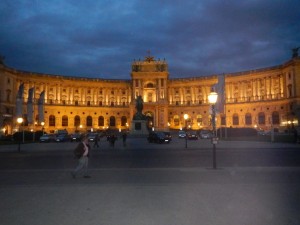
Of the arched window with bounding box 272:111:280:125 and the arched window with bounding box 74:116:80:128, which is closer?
the arched window with bounding box 272:111:280:125

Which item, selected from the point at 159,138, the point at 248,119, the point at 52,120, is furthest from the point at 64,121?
the point at 159,138

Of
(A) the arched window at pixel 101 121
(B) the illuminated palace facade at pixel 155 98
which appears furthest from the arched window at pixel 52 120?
(A) the arched window at pixel 101 121

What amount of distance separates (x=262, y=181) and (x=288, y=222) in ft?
18.1

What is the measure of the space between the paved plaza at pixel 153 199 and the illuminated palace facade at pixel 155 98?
85.6 metres

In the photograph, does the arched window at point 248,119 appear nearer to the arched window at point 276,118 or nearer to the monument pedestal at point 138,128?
the arched window at point 276,118

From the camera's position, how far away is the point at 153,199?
988cm

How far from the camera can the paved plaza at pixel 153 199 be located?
7.89m

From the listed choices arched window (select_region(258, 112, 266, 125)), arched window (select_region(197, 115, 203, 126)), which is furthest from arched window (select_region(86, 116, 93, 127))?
arched window (select_region(258, 112, 266, 125))

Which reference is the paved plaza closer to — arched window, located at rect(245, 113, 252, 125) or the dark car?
the dark car

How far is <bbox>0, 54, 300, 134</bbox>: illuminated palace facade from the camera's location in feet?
320

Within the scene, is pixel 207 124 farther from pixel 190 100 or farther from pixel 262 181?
pixel 262 181

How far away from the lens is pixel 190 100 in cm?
12350

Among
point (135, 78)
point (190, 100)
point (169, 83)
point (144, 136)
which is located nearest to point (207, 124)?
point (190, 100)

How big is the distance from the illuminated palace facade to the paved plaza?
85627 mm
